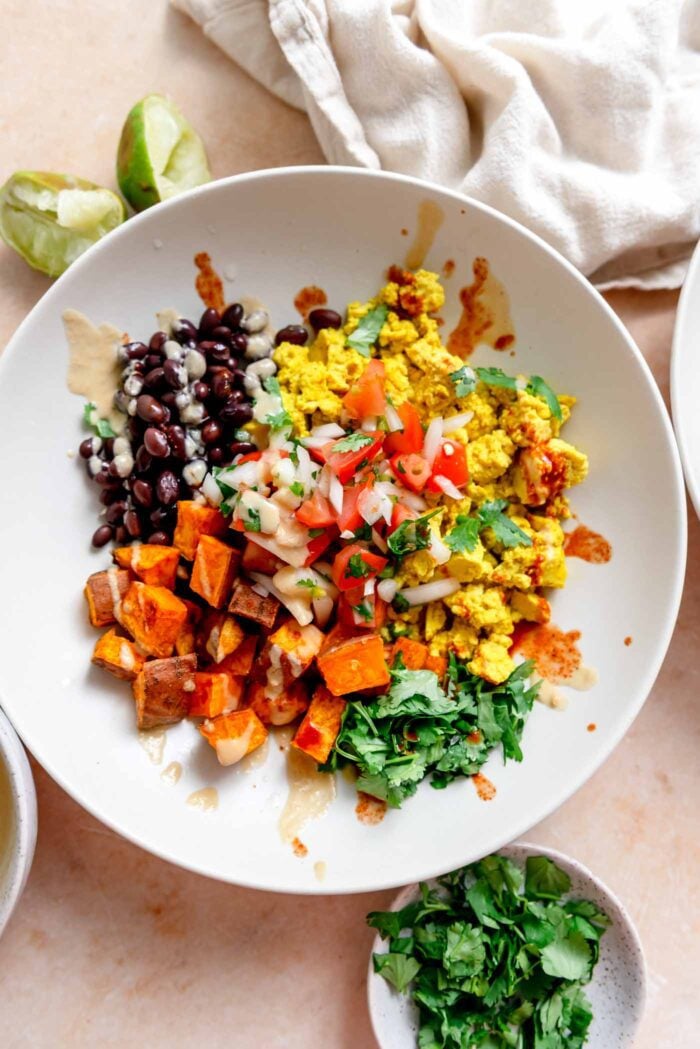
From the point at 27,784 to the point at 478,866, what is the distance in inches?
51.4

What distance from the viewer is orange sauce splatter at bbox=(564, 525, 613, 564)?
7.89 ft

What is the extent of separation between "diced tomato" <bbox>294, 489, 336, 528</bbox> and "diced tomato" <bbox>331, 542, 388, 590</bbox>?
0.32 ft

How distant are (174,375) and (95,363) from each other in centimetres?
27

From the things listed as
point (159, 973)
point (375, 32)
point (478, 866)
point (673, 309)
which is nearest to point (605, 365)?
point (673, 309)

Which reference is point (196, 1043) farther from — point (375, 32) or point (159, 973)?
point (375, 32)

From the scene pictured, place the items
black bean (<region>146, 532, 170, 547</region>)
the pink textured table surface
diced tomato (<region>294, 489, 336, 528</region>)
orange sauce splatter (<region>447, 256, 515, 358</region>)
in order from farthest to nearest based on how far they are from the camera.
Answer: the pink textured table surface → orange sauce splatter (<region>447, 256, 515, 358</region>) → black bean (<region>146, 532, 170, 547</region>) → diced tomato (<region>294, 489, 336, 528</region>)

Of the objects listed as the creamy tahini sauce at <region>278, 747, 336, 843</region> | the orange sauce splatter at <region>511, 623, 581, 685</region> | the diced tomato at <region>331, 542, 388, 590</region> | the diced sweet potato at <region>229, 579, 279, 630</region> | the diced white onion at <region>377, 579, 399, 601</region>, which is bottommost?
the creamy tahini sauce at <region>278, 747, 336, 843</region>

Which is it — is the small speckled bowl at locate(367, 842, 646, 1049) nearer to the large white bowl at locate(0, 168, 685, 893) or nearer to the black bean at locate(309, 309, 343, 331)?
the large white bowl at locate(0, 168, 685, 893)

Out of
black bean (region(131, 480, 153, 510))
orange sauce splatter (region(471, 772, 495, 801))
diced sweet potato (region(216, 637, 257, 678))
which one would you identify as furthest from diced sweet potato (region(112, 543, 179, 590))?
orange sauce splatter (region(471, 772, 495, 801))

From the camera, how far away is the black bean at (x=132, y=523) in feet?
7.60

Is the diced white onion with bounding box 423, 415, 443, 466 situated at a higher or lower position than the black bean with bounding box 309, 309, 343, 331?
lower

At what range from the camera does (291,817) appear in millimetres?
2361

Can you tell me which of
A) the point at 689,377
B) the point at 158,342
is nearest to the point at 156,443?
the point at 158,342

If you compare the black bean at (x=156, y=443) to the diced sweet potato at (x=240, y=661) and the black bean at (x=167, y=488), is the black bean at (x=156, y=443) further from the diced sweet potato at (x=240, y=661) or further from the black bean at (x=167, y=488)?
the diced sweet potato at (x=240, y=661)
